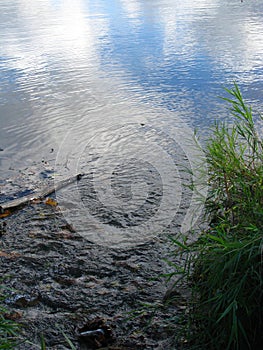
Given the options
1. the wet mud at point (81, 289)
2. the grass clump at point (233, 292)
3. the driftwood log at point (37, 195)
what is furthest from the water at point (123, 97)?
the grass clump at point (233, 292)

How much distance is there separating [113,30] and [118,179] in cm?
1192

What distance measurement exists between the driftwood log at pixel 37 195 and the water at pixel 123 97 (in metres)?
0.18

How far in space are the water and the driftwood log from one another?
177mm

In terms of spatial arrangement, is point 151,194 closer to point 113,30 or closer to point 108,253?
point 108,253

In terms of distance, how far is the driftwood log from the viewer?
461 cm

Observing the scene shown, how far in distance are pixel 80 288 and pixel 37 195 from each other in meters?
1.72

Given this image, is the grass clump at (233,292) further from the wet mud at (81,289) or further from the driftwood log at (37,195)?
the driftwood log at (37,195)

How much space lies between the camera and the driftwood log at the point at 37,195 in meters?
4.61

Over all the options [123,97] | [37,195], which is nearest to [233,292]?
[37,195]

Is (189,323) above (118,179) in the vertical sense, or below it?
above

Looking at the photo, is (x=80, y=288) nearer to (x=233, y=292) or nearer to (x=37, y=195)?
(x=233, y=292)

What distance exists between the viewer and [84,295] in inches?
130

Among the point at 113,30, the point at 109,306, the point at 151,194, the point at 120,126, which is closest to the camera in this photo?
the point at 109,306

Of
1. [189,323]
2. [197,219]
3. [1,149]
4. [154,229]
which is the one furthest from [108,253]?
[1,149]
